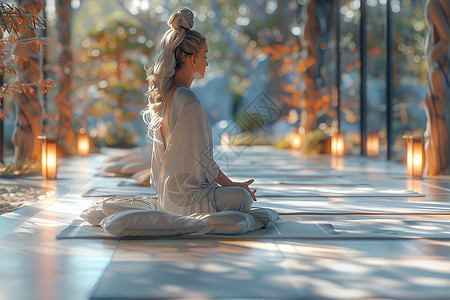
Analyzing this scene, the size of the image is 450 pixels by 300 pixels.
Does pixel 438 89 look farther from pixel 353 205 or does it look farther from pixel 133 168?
pixel 133 168

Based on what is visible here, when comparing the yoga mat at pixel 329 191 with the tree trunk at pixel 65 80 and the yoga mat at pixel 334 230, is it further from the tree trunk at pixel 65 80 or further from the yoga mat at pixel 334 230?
the tree trunk at pixel 65 80

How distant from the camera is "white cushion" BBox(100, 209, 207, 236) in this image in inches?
121

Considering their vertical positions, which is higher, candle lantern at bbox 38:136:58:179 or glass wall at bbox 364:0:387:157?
glass wall at bbox 364:0:387:157

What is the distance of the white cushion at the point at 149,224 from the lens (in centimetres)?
306

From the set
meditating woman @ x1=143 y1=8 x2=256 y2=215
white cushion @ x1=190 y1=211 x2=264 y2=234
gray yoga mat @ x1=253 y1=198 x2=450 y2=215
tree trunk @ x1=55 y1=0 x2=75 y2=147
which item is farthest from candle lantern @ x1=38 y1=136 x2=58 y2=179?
tree trunk @ x1=55 y1=0 x2=75 y2=147

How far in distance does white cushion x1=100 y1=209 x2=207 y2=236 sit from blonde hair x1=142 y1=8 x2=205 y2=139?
1.82 ft

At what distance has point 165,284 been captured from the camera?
2225 mm

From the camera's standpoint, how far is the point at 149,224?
121 inches

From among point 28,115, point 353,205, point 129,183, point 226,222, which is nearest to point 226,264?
point 226,222

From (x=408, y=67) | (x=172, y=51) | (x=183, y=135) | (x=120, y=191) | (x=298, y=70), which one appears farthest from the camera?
(x=408, y=67)

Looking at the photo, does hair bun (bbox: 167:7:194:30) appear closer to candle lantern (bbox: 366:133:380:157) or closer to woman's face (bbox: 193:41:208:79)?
woman's face (bbox: 193:41:208:79)

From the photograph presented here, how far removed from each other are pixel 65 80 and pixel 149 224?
8696 millimetres

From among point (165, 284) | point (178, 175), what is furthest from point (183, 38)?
point (165, 284)

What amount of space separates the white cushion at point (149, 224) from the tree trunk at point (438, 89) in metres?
4.34
